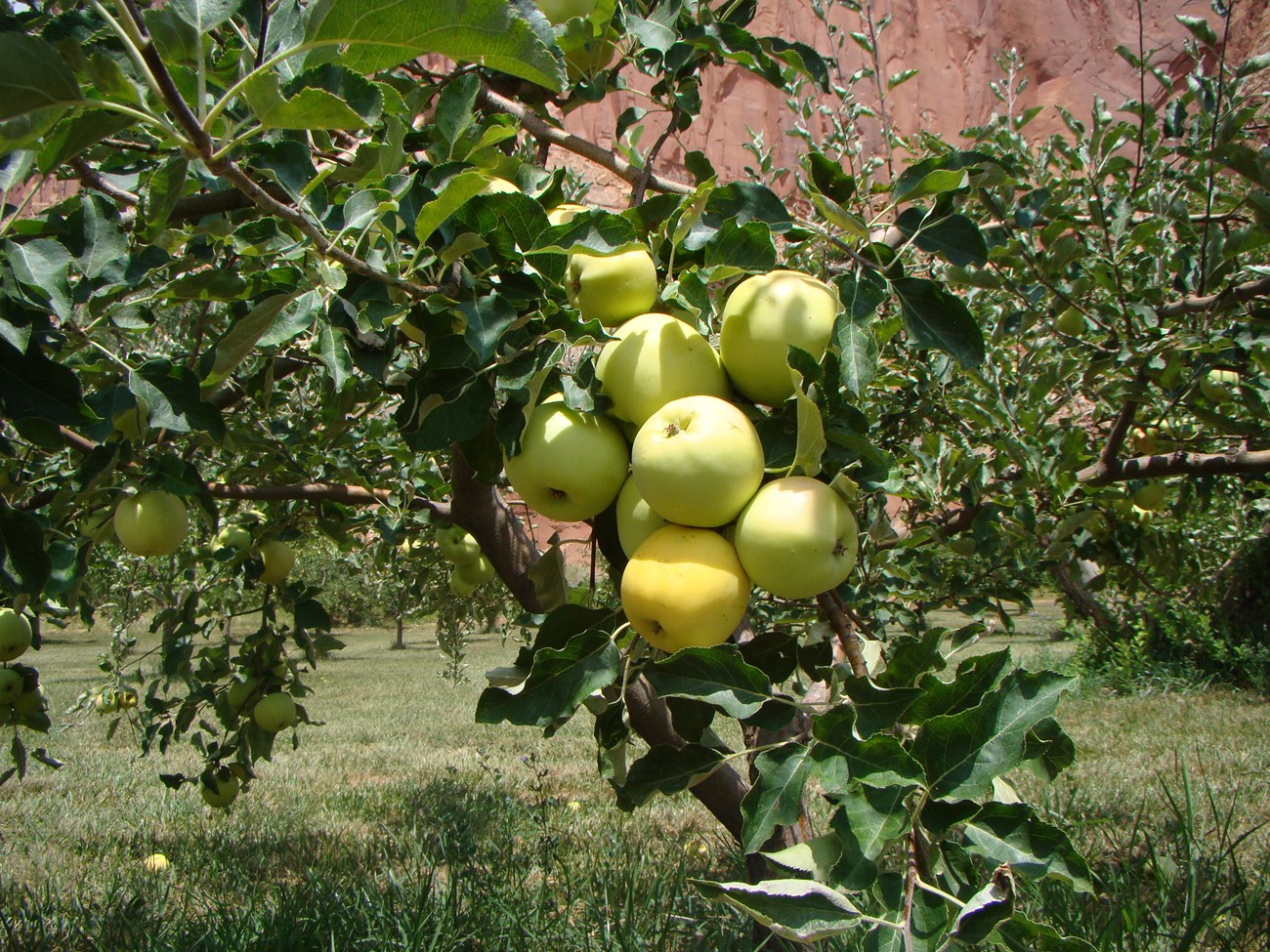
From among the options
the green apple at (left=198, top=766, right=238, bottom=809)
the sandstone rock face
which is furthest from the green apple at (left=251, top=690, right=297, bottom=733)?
the sandstone rock face

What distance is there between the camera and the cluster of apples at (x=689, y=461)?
0.82 metres

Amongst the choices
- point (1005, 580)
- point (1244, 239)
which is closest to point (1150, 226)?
point (1244, 239)

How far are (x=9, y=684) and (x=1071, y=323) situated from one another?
3.03 meters

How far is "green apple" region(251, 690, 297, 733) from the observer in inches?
105

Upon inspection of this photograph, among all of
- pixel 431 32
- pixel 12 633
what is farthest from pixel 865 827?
pixel 12 633

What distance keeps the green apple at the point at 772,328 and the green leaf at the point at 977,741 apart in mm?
339

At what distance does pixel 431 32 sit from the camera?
65 cm

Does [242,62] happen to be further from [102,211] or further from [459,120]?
[102,211]

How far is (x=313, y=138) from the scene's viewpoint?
120 centimetres

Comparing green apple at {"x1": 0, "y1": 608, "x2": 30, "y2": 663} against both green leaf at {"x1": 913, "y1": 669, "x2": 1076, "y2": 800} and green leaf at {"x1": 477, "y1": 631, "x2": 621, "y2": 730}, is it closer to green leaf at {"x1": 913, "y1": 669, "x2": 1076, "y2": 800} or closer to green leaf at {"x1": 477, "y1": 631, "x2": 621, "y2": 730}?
green leaf at {"x1": 477, "y1": 631, "x2": 621, "y2": 730}

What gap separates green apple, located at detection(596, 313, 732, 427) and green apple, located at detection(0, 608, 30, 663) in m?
2.07

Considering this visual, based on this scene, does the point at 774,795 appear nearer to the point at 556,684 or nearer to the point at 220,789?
the point at 556,684

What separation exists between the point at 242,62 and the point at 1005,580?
2.27 m

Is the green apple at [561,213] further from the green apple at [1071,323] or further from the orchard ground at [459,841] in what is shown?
the green apple at [1071,323]
